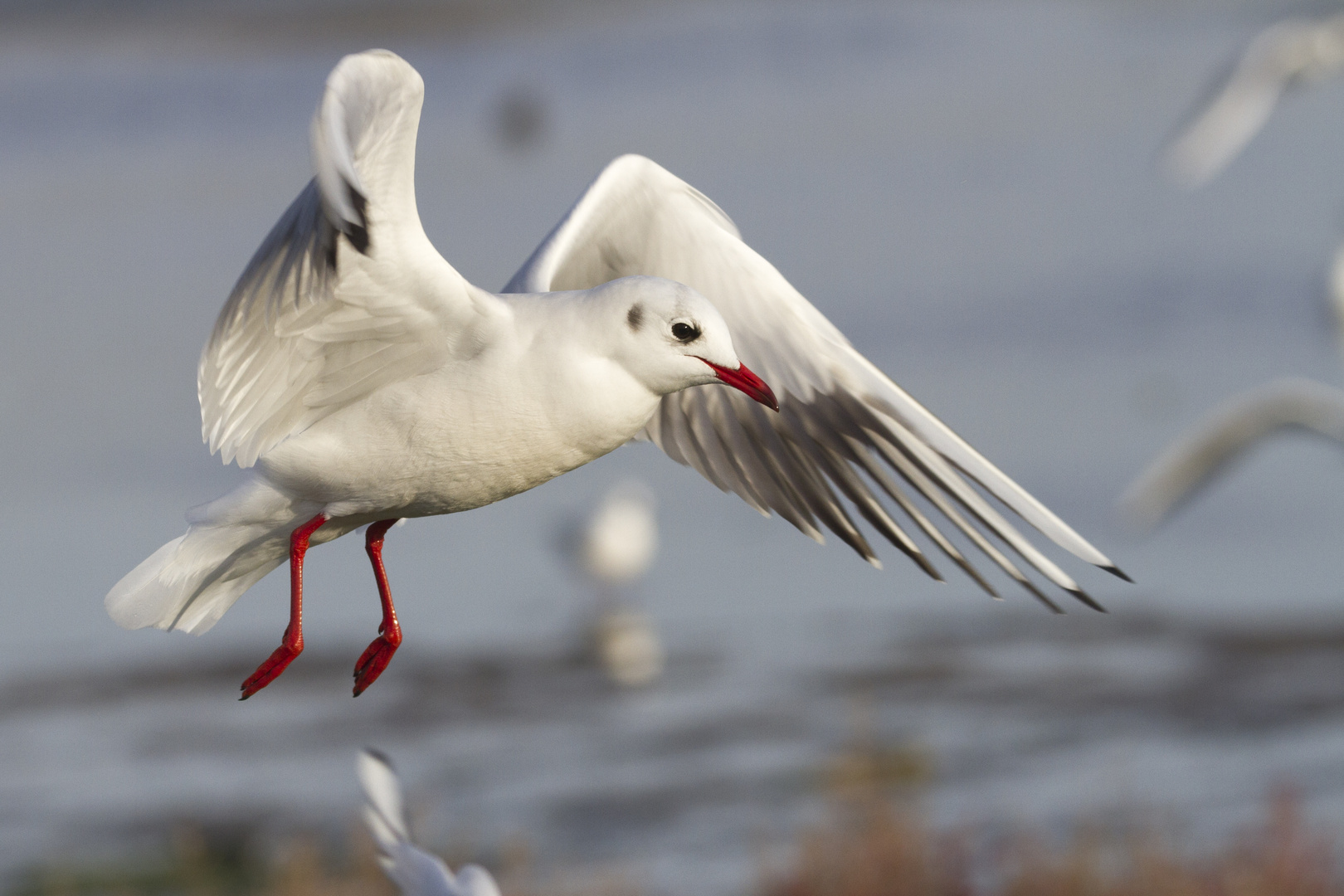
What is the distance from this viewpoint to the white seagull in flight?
10.9ft

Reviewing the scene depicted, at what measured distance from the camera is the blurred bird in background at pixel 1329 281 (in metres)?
7.79

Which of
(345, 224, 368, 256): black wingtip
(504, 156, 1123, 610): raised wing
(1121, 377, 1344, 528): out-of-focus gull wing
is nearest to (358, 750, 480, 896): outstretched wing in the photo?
(504, 156, 1123, 610): raised wing

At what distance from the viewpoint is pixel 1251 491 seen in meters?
15.5

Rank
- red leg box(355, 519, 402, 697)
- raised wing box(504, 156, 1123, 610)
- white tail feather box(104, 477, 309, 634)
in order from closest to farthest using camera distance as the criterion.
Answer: red leg box(355, 519, 402, 697) < white tail feather box(104, 477, 309, 634) < raised wing box(504, 156, 1123, 610)

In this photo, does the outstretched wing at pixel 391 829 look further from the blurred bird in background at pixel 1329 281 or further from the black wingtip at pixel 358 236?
the blurred bird in background at pixel 1329 281

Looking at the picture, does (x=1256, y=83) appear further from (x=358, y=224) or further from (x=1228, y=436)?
(x=358, y=224)

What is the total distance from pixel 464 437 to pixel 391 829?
123cm

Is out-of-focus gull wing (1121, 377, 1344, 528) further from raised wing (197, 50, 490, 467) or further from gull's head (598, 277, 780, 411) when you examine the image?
raised wing (197, 50, 490, 467)

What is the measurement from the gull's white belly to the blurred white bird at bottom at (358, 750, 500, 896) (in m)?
0.87

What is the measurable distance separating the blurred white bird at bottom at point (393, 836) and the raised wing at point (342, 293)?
2.78ft

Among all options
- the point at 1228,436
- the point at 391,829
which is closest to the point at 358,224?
the point at 391,829

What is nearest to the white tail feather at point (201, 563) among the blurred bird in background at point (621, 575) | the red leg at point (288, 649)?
the red leg at point (288, 649)

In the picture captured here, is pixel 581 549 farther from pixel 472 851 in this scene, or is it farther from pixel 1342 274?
pixel 1342 274

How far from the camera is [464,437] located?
350cm
